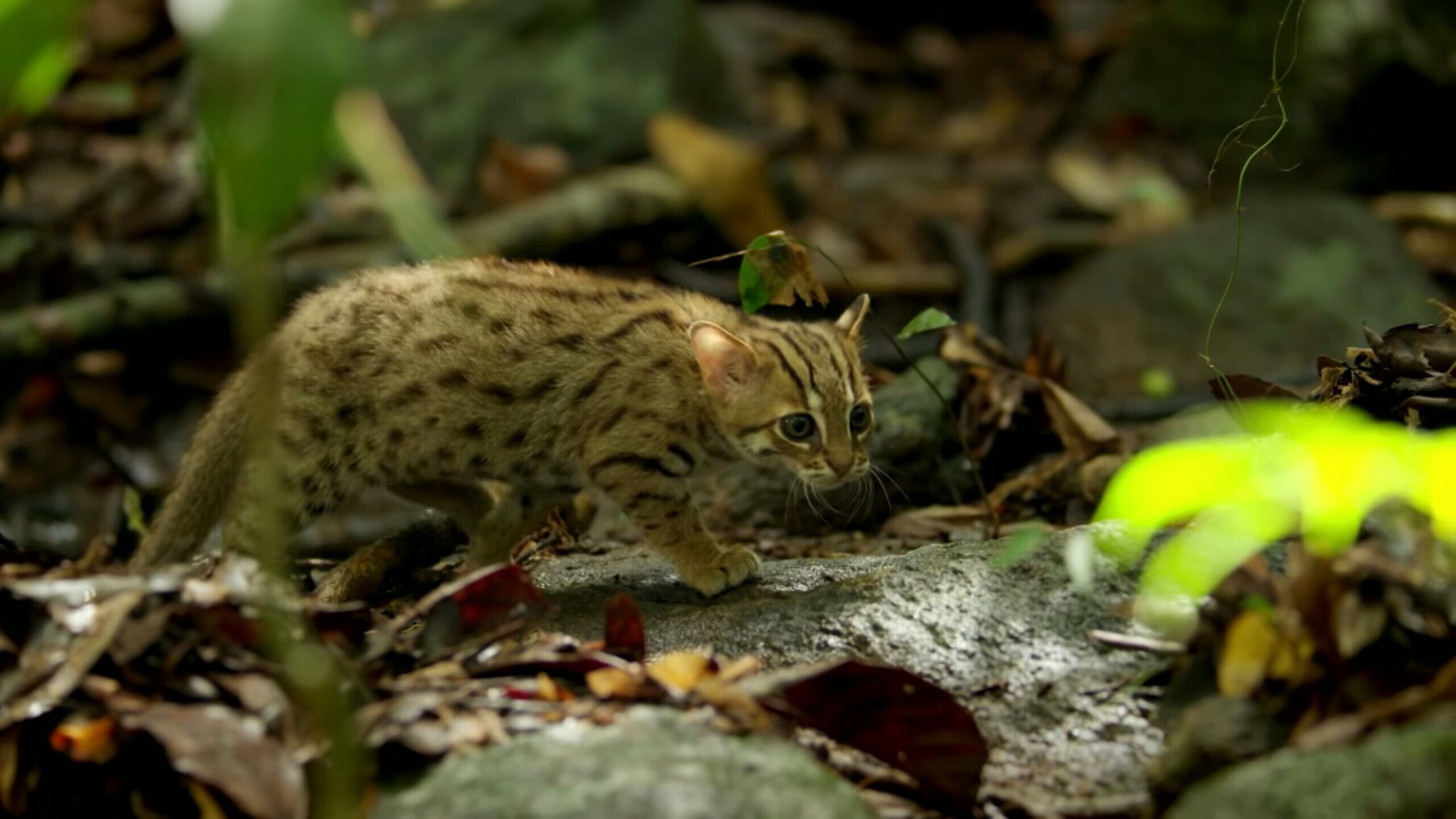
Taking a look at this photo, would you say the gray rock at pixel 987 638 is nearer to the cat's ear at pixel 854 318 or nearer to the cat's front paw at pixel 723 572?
the cat's front paw at pixel 723 572

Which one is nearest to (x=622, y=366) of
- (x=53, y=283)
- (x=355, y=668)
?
(x=355, y=668)

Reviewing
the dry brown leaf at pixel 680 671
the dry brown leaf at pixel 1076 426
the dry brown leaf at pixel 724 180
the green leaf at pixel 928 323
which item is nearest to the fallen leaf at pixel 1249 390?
the dry brown leaf at pixel 1076 426

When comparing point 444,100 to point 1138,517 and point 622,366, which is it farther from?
point 1138,517

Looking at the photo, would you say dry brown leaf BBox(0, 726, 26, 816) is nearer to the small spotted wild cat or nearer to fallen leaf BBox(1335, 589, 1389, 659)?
the small spotted wild cat

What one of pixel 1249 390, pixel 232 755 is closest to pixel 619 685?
pixel 232 755

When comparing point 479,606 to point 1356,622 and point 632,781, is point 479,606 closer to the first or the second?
point 632,781

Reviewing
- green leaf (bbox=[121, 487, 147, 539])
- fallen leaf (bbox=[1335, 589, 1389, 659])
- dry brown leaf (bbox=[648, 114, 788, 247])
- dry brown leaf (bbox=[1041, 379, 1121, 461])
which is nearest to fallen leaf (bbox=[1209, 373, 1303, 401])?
dry brown leaf (bbox=[1041, 379, 1121, 461])
